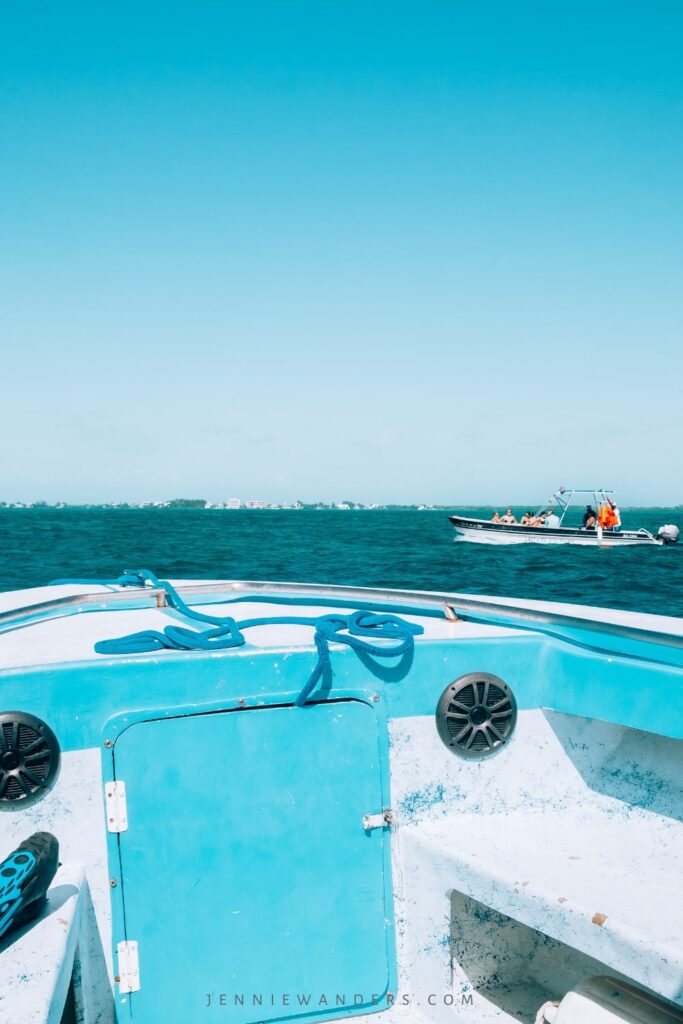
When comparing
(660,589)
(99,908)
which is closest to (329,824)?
(99,908)

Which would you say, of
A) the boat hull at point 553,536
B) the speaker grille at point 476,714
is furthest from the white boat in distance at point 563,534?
the speaker grille at point 476,714

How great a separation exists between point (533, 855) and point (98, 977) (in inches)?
64.2

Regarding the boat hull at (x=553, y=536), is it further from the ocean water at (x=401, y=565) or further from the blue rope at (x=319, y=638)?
the blue rope at (x=319, y=638)

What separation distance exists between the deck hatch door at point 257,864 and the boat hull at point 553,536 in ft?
103

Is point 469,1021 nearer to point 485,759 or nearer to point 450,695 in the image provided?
point 485,759

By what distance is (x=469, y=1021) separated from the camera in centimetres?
266

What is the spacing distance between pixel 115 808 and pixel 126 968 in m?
0.56

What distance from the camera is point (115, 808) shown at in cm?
244

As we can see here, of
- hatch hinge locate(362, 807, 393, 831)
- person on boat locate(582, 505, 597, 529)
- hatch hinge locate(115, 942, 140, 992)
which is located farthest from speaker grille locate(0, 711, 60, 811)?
person on boat locate(582, 505, 597, 529)

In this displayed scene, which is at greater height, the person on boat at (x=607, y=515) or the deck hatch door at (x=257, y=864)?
the person on boat at (x=607, y=515)

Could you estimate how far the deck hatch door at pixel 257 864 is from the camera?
8.03ft

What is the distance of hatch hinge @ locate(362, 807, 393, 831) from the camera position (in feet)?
8.70

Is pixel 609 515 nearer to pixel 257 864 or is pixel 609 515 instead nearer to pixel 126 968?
pixel 257 864

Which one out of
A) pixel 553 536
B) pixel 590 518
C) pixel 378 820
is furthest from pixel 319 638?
pixel 590 518
